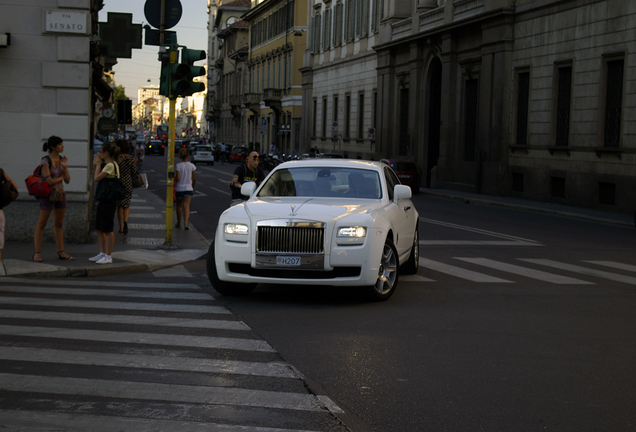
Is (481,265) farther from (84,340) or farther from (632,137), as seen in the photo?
(632,137)

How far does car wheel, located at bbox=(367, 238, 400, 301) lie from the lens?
31.7 ft

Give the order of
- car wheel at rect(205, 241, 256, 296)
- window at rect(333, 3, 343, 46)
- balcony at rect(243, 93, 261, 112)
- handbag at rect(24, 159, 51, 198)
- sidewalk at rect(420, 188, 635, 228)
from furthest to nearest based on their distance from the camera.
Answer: balcony at rect(243, 93, 261, 112) < window at rect(333, 3, 343, 46) < sidewalk at rect(420, 188, 635, 228) < handbag at rect(24, 159, 51, 198) < car wheel at rect(205, 241, 256, 296)

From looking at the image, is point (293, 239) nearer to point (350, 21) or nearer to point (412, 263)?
point (412, 263)

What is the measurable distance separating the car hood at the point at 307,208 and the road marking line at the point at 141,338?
218 centimetres

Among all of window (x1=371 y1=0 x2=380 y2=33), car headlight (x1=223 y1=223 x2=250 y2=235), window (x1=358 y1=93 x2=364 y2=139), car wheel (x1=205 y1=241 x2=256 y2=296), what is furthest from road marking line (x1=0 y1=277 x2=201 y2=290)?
window (x1=358 y1=93 x2=364 y2=139)

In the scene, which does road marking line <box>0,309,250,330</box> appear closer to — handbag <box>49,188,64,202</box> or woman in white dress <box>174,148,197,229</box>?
handbag <box>49,188,64,202</box>

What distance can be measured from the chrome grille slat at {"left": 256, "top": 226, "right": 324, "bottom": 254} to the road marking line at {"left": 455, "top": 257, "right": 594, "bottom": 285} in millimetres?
4179

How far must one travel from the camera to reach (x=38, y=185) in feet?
40.4

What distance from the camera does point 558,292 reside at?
10.9 meters

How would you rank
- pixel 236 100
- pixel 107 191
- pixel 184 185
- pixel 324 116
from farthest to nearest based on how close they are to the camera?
pixel 236 100, pixel 324 116, pixel 184 185, pixel 107 191

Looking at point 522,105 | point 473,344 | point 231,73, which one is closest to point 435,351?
point 473,344

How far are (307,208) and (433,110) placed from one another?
3564 centimetres

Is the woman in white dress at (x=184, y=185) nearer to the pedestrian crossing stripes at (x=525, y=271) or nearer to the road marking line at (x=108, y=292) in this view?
the pedestrian crossing stripes at (x=525, y=271)

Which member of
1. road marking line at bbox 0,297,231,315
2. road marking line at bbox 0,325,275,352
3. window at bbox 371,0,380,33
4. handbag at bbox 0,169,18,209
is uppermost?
window at bbox 371,0,380,33
